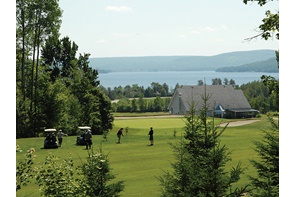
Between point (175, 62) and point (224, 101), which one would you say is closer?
point (224, 101)

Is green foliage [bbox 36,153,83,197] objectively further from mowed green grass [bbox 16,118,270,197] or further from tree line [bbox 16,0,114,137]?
tree line [bbox 16,0,114,137]

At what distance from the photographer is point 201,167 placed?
20.1 feet

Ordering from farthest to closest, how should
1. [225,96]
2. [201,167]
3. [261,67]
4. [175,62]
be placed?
[175,62] → [261,67] → [225,96] → [201,167]

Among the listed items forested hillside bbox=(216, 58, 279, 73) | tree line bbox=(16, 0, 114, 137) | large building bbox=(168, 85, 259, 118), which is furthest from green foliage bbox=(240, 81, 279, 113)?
tree line bbox=(16, 0, 114, 137)

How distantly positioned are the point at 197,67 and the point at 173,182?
34764mm

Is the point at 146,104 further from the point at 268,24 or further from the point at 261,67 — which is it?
the point at 268,24

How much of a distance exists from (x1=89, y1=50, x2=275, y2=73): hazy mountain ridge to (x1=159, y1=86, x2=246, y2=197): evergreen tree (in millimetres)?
25514

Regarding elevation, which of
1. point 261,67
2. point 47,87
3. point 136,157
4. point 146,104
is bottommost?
point 136,157

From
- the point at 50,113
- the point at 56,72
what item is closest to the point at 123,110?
the point at 56,72

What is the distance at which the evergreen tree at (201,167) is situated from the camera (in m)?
5.85

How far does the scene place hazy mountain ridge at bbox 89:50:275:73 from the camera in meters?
35.1

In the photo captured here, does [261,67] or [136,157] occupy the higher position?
[261,67]

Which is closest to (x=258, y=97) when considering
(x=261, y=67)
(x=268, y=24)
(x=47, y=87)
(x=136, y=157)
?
(x=261, y=67)

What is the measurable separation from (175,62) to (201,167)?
4003 centimetres
